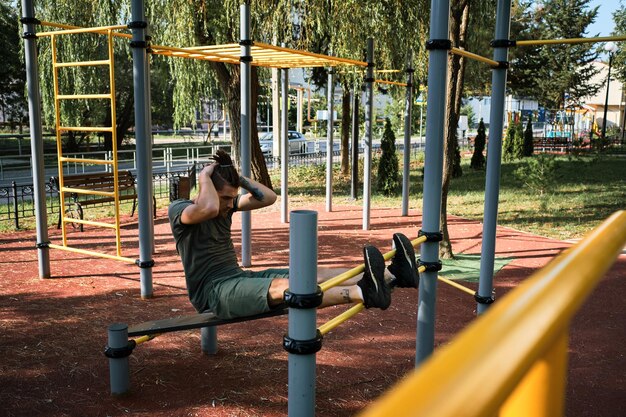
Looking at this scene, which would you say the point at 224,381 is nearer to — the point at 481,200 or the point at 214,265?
the point at 214,265

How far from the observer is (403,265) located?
330cm

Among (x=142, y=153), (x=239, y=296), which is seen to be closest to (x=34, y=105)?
(x=142, y=153)

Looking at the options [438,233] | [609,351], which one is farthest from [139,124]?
[609,351]

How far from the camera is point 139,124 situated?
18.7 feet

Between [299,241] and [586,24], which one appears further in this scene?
[586,24]

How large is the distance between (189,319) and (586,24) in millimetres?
45216

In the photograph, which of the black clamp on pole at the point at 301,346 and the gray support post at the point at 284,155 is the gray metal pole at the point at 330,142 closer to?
the gray support post at the point at 284,155

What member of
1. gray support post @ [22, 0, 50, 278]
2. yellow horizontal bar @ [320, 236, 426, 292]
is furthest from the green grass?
yellow horizontal bar @ [320, 236, 426, 292]

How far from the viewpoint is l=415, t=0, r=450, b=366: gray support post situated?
3721 millimetres

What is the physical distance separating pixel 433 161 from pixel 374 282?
1091mm

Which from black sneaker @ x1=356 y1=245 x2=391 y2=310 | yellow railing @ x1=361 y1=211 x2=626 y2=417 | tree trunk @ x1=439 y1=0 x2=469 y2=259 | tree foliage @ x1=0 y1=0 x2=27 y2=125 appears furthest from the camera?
tree foliage @ x1=0 y1=0 x2=27 y2=125

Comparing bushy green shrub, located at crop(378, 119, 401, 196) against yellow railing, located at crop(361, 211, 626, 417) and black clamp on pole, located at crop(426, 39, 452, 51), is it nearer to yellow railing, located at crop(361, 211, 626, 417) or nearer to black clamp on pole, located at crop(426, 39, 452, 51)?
black clamp on pole, located at crop(426, 39, 452, 51)

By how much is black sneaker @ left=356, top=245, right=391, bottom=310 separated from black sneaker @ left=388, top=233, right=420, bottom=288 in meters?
0.17

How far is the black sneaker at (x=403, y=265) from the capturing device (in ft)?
10.8
